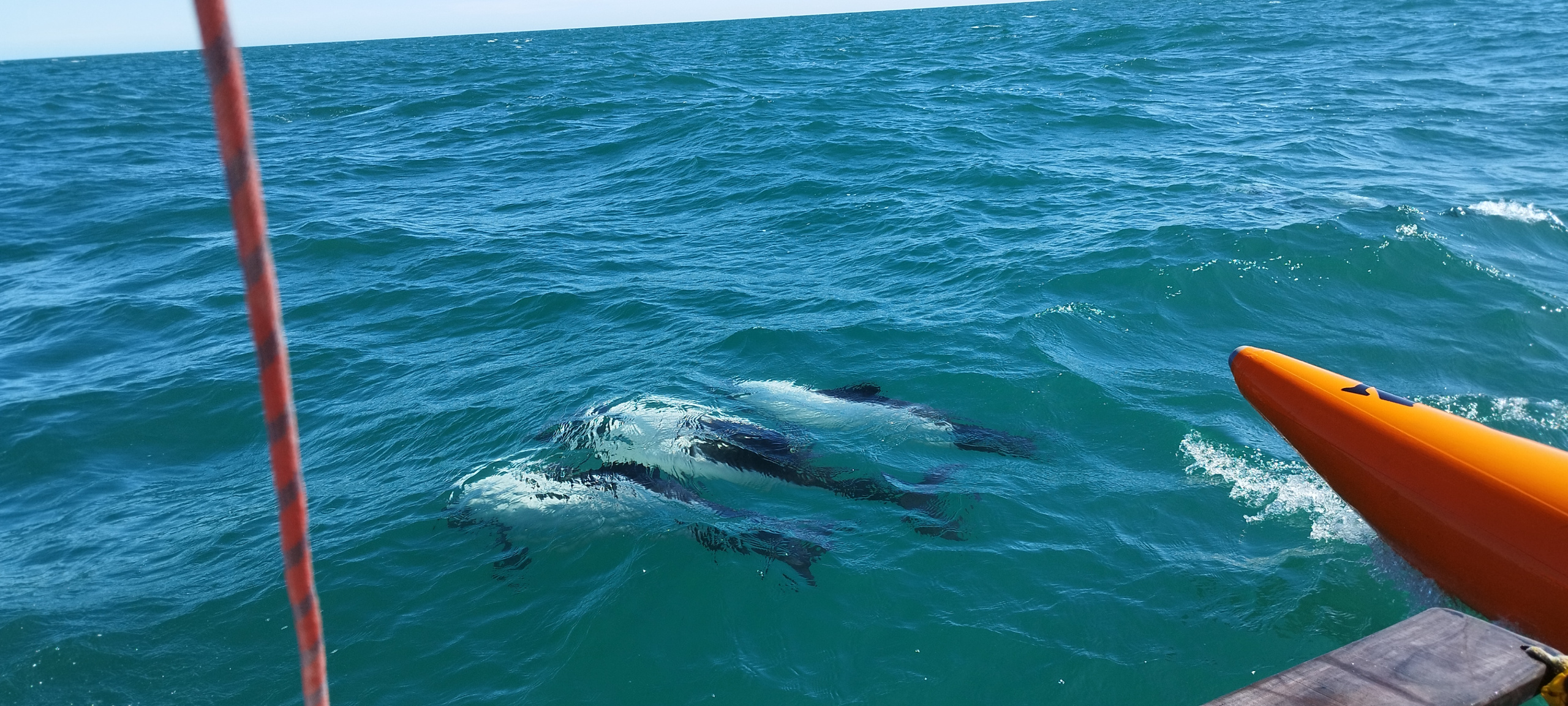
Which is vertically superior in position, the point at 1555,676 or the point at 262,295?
the point at 262,295

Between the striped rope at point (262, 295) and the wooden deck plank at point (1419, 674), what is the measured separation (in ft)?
6.98

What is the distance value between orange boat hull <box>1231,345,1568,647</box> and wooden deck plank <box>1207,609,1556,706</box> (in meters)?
2.54

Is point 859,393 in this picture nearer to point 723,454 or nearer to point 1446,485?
point 723,454

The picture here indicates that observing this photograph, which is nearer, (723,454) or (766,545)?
(766,545)

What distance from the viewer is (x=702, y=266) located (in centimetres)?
1207

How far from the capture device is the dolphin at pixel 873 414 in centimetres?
743

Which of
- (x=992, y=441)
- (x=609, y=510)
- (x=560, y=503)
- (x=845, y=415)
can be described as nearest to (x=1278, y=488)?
(x=992, y=441)

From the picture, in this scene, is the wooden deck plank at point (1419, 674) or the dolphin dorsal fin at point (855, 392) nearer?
the wooden deck plank at point (1419, 674)

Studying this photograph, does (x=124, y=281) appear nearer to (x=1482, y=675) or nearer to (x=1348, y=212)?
(x=1482, y=675)

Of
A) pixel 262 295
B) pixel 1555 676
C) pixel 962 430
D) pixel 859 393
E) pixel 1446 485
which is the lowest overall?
pixel 962 430

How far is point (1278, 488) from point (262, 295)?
6678 millimetres

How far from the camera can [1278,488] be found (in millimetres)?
6543

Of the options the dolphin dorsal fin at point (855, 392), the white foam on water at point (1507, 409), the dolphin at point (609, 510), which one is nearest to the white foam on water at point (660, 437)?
the dolphin at point (609, 510)

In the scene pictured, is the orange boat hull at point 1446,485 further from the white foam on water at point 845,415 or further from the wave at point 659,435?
the wave at point 659,435
